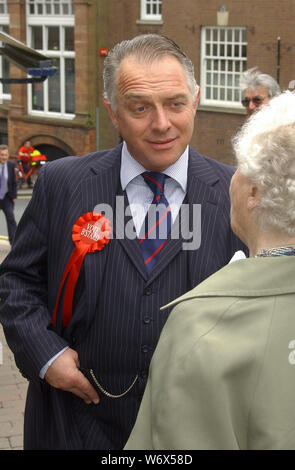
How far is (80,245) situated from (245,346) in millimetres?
Result: 1136

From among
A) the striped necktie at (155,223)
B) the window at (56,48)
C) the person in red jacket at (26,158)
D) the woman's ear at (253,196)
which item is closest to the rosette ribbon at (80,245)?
the striped necktie at (155,223)

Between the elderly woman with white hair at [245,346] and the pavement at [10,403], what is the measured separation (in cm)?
324

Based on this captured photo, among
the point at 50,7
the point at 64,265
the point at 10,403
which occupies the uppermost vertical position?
the point at 50,7

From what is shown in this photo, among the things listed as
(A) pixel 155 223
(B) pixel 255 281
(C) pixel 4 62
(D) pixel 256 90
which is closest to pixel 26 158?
(C) pixel 4 62

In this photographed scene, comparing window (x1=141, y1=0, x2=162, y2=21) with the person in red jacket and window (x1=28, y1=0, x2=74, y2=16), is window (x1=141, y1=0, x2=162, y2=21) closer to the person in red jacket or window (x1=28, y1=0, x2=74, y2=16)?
window (x1=28, y1=0, x2=74, y2=16)

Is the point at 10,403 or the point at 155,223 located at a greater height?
the point at 155,223

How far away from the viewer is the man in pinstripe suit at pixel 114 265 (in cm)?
250

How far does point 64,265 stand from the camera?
8.52 ft

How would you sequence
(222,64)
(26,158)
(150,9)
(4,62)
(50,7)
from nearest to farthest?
(222,64)
(150,9)
(26,158)
(50,7)
(4,62)

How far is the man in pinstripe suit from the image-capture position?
8.20 feet

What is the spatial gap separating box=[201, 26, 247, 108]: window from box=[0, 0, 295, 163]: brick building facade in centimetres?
3

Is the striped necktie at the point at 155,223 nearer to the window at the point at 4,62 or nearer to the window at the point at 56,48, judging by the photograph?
the window at the point at 56,48

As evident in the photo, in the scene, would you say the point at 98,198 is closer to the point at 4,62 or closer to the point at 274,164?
the point at 274,164

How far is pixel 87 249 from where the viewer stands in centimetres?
256
